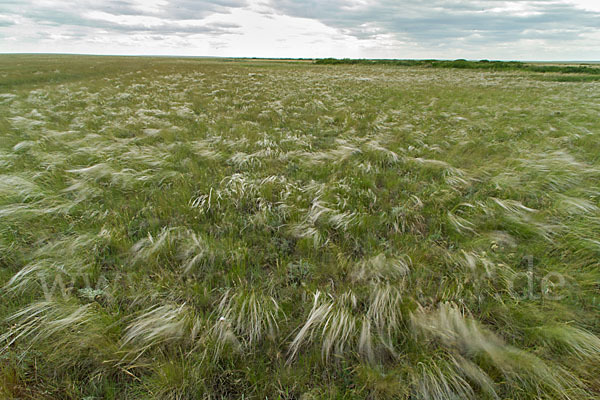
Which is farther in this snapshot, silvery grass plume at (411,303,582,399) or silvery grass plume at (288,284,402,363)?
silvery grass plume at (288,284,402,363)

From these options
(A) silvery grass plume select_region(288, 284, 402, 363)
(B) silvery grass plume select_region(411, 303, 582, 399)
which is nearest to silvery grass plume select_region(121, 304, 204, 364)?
(A) silvery grass plume select_region(288, 284, 402, 363)

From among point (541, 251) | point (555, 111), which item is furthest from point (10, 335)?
point (555, 111)

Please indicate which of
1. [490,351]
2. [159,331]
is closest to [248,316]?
[159,331]

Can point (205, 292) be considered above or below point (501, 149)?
below

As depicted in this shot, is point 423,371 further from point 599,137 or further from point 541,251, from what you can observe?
point 599,137

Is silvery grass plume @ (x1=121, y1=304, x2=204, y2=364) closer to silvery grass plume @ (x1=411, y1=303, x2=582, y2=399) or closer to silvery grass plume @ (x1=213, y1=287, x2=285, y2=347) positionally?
silvery grass plume @ (x1=213, y1=287, x2=285, y2=347)

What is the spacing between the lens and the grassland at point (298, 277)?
1.65 metres

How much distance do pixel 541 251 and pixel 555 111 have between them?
1180 cm

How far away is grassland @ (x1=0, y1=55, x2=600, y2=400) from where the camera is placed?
64.8 inches

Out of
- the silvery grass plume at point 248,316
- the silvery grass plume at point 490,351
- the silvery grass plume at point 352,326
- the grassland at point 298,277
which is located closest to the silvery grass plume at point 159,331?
the grassland at point 298,277

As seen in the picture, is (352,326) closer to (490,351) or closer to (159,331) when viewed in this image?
(490,351)

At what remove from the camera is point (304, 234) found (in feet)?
10.0

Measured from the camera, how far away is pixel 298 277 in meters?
2.51

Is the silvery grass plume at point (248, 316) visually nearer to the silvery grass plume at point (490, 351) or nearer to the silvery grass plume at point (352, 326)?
the silvery grass plume at point (352, 326)
